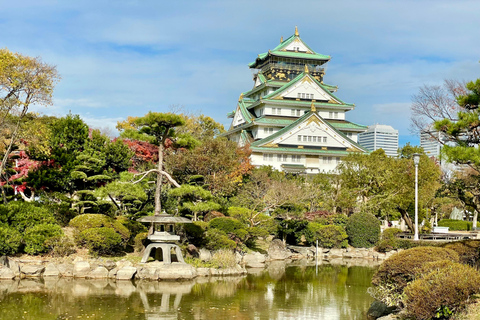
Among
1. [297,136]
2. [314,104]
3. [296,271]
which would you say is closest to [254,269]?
[296,271]

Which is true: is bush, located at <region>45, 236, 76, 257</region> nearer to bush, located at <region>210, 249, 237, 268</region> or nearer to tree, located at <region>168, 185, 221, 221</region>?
tree, located at <region>168, 185, 221, 221</region>

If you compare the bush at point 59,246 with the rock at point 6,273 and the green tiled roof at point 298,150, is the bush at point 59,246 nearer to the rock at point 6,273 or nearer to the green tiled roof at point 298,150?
the rock at point 6,273

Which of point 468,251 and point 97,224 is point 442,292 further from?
point 97,224

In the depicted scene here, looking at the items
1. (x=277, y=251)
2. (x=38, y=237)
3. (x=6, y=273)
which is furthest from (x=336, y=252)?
(x=6, y=273)

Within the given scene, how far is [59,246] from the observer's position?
18.5 meters

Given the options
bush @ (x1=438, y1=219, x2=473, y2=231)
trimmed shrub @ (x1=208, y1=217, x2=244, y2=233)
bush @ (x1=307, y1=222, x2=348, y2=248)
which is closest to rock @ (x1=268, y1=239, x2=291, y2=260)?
bush @ (x1=307, y1=222, x2=348, y2=248)

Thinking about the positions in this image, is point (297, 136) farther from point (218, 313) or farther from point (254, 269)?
point (218, 313)

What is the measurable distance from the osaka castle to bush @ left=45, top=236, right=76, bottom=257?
2587 cm

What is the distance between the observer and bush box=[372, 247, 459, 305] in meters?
11.1

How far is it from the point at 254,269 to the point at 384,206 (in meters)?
11.9

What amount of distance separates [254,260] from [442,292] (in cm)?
1399

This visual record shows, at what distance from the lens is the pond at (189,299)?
40.8ft

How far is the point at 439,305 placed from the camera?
9344 millimetres

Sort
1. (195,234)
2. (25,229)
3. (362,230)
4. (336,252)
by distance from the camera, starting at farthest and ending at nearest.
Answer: (362,230), (336,252), (195,234), (25,229)
